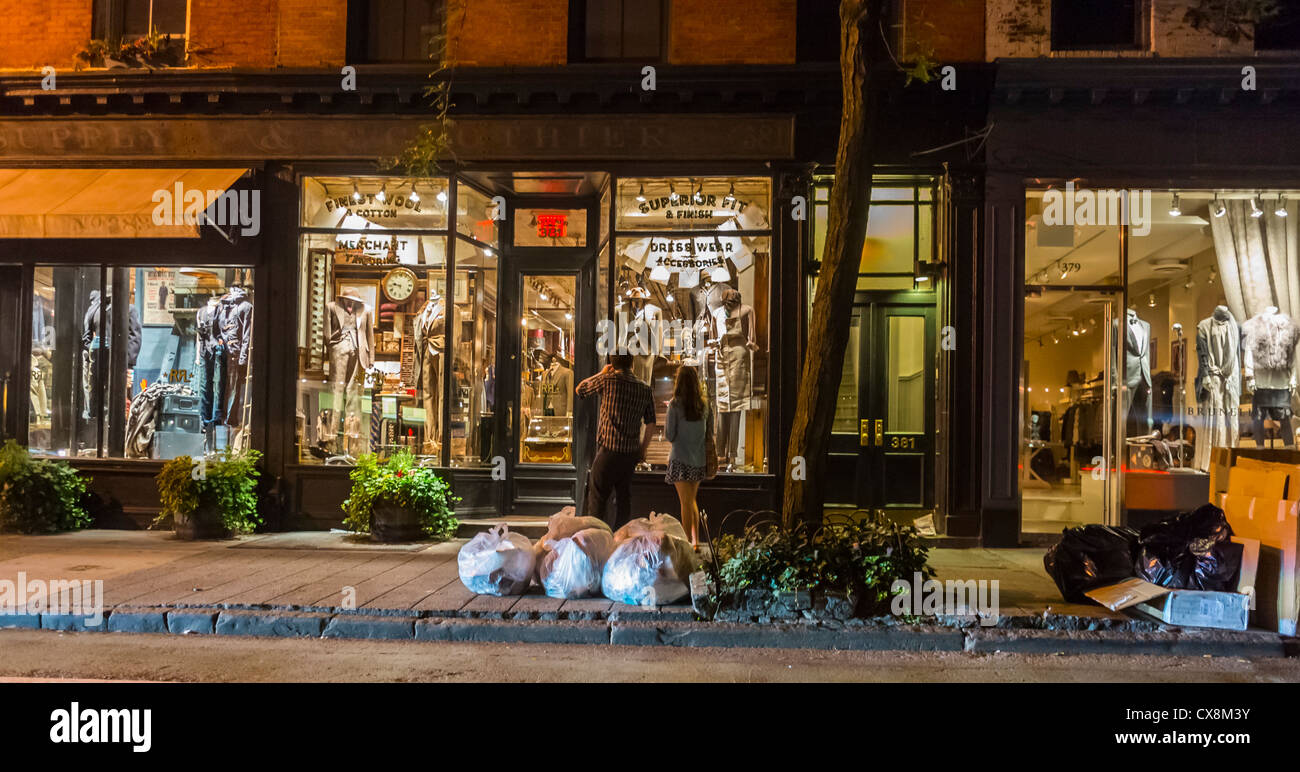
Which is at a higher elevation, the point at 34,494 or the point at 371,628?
the point at 34,494

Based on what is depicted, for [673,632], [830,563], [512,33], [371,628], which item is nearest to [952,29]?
[512,33]

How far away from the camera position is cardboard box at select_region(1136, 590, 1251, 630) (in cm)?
660

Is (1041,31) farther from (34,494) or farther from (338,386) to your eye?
(34,494)

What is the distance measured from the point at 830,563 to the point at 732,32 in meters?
6.92

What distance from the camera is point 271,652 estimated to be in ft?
20.3

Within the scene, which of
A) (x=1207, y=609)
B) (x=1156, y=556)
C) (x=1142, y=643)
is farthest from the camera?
(x=1156, y=556)

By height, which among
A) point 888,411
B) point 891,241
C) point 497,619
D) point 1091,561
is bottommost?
point 497,619

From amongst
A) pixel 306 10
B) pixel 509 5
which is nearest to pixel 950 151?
pixel 509 5

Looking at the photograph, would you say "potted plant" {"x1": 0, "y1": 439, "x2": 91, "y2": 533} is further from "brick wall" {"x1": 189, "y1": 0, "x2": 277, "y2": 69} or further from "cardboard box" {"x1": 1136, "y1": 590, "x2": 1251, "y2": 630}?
"cardboard box" {"x1": 1136, "y1": 590, "x2": 1251, "y2": 630}

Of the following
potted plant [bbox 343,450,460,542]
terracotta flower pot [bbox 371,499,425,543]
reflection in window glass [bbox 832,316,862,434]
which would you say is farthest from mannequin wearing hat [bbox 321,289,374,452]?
reflection in window glass [bbox 832,316,862,434]

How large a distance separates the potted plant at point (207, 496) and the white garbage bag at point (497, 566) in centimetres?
453

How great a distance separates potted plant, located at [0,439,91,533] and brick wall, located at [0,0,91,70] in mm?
5134

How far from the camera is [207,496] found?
10266mm

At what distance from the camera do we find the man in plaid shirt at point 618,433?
870 cm
